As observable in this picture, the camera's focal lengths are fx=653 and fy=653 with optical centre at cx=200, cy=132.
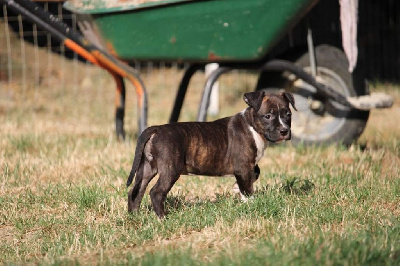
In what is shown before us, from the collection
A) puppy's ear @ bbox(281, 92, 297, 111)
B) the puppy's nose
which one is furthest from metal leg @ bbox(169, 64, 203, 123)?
the puppy's nose

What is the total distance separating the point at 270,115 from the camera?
154 inches

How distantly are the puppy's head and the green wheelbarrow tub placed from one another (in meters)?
1.49

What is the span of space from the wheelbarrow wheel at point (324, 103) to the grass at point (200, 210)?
0.18 metres

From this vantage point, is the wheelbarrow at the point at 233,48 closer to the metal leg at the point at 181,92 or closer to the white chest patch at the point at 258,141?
the metal leg at the point at 181,92

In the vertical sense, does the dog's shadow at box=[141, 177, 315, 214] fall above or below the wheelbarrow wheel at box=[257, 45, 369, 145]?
below

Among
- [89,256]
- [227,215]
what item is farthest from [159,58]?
[89,256]

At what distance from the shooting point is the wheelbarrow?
17.4 ft

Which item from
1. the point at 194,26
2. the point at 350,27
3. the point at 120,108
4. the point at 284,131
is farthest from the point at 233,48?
the point at 284,131

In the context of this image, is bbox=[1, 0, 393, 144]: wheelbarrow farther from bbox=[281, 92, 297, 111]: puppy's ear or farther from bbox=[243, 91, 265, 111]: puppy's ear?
bbox=[243, 91, 265, 111]: puppy's ear

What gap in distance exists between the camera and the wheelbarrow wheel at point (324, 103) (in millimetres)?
5613

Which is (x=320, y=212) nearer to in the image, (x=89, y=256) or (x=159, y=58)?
(x=89, y=256)

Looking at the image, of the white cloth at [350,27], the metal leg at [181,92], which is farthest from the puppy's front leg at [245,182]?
the metal leg at [181,92]

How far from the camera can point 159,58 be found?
5.64m

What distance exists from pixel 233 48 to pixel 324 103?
1.01 meters
